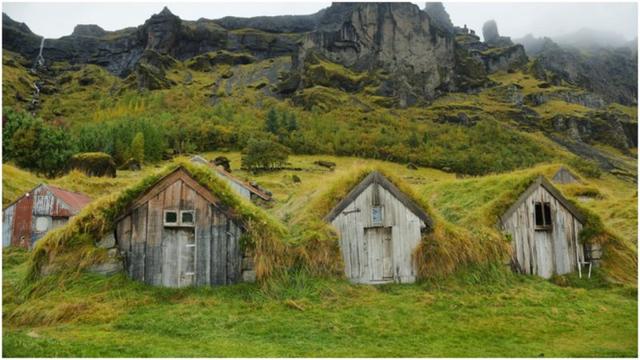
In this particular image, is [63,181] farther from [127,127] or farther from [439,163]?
[439,163]

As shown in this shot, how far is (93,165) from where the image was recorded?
2340 inches

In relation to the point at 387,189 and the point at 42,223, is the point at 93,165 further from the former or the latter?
the point at 387,189

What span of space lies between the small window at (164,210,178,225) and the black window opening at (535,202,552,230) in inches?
518

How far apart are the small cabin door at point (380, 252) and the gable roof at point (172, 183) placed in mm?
4847

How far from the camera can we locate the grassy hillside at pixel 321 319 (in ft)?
37.6

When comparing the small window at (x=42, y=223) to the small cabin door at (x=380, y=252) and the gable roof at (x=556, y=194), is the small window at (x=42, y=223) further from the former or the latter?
the gable roof at (x=556, y=194)

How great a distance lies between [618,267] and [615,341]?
28.0 feet

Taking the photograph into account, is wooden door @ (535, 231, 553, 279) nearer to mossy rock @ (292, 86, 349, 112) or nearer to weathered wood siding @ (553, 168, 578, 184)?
weathered wood siding @ (553, 168, 578, 184)

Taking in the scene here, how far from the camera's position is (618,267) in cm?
2005

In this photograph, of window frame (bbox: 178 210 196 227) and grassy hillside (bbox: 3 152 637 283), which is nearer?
window frame (bbox: 178 210 196 227)

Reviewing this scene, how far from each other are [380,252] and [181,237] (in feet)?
21.7

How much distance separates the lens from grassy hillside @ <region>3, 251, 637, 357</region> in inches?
451

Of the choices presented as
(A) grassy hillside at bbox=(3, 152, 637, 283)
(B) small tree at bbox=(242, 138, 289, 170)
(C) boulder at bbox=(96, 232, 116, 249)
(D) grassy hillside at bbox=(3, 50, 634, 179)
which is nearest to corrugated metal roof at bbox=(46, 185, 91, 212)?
(A) grassy hillside at bbox=(3, 152, 637, 283)

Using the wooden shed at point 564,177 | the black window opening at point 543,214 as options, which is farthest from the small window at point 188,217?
the wooden shed at point 564,177
